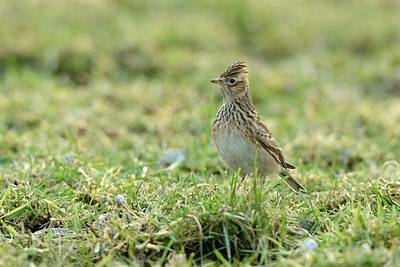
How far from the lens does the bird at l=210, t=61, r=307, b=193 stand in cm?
560

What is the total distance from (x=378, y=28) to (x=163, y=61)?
3896 mm

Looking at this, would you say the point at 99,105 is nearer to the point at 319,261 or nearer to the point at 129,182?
the point at 129,182

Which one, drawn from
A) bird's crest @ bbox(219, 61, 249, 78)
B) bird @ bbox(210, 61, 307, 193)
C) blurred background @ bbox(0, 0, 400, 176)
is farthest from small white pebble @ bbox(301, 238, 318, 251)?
blurred background @ bbox(0, 0, 400, 176)

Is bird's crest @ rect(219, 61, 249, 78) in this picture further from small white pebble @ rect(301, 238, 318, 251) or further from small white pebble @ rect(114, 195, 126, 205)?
small white pebble @ rect(301, 238, 318, 251)

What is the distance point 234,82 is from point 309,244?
→ 2111 mm

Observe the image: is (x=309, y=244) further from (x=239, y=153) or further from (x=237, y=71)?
(x=237, y=71)

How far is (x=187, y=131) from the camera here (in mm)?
8141

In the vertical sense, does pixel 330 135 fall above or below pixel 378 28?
below

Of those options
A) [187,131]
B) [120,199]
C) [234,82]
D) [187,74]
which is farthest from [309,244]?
[187,74]

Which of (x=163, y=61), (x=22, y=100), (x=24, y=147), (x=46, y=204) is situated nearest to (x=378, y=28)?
(x=163, y=61)

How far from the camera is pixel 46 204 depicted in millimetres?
5035

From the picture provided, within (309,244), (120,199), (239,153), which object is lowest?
(120,199)

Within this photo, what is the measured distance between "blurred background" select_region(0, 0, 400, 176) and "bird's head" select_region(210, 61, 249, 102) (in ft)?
1.24

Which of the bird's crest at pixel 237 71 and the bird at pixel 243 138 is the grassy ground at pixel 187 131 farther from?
the bird's crest at pixel 237 71
